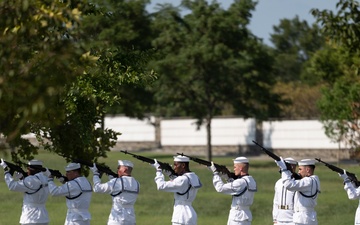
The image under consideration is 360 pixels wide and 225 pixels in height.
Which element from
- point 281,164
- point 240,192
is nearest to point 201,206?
point 240,192

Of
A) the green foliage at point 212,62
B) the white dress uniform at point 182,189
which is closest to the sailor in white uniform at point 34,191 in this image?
the white dress uniform at point 182,189

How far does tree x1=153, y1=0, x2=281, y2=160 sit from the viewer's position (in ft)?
201

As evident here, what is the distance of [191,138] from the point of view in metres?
74.6

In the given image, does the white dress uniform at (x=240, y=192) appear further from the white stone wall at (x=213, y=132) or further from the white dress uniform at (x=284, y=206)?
the white stone wall at (x=213, y=132)

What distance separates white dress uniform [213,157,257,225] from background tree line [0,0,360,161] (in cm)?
250

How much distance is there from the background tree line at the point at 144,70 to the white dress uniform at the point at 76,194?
868 mm

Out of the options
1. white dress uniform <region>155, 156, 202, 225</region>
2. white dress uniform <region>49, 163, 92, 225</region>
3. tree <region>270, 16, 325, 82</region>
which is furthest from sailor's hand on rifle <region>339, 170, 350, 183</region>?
tree <region>270, 16, 325, 82</region>

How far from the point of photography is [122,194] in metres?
19.5

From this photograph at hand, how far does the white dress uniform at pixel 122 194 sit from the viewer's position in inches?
756

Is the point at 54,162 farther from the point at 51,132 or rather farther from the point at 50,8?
the point at 50,8

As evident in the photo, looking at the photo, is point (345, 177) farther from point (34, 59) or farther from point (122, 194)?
point (34, 59)

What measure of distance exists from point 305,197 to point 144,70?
3.88 m

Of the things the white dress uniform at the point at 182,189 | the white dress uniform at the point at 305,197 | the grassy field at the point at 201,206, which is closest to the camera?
the white dress uniform at the point at 305,197

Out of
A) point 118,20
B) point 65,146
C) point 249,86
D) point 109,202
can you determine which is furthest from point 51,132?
point 118,20
